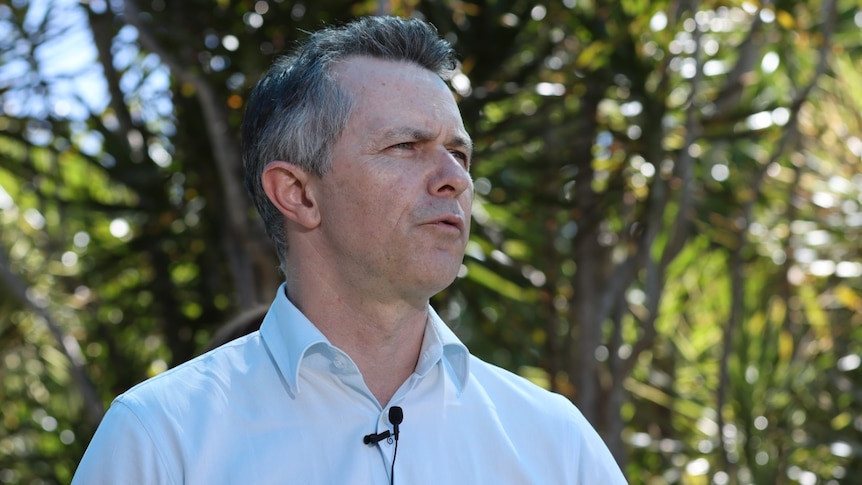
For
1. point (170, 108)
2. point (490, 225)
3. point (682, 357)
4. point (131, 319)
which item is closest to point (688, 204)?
point (490, 225)

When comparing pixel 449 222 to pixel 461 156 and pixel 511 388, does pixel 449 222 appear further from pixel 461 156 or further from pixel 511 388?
pixel 511 388

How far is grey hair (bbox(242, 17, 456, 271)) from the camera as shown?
172 cm

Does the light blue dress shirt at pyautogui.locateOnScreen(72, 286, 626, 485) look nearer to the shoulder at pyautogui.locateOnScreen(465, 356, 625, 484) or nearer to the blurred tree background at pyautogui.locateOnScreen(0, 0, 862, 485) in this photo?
the shoulder at pyautogui.locateOnScreen(465, 356, 625, 484)

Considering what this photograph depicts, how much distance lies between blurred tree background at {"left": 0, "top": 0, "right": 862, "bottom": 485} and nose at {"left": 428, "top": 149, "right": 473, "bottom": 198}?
1.69m

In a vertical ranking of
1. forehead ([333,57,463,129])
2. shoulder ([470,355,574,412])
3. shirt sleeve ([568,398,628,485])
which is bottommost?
shirt sleeve ([568,398,628,485])

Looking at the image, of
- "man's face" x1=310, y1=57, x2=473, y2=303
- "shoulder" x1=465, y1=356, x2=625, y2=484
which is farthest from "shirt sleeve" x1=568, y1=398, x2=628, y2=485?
"man's face" x1=310, y1=57, x2=473, y2=303

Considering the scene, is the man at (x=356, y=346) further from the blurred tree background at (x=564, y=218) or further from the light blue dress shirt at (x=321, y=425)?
the blurred tree background at (x=564, y=218)

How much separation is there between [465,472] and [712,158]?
11.1 feet

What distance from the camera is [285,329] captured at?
164 centimetres

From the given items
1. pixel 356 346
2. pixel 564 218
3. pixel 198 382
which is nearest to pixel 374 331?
pixel 356 346

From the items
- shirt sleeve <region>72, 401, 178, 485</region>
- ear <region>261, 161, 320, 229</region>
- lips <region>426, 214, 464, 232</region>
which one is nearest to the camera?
shirt sleeve <region>72, 401, 178, 485</region>

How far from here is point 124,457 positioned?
1.42m

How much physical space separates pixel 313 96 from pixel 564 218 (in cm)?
279

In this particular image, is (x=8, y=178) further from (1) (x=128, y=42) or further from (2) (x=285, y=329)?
(2) (x=285, y=329)
